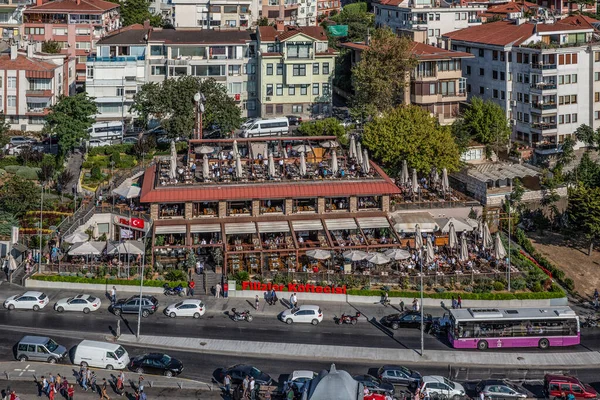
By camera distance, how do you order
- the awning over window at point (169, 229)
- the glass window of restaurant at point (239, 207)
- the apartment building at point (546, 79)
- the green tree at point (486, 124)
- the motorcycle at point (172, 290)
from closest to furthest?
the motorcycle at point (172, 290) < the awning over window at point (169, 229) < the glass window of restaurant at point (239, 207) < the green tree at point (486, 124) < the apartment building at point (546, 79)

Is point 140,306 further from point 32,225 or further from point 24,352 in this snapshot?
point 32,225

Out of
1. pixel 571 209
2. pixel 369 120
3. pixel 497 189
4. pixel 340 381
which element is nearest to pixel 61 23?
pixel 369 120

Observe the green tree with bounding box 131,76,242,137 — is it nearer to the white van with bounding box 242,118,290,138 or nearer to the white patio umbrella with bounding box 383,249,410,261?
the white van with bounding box 242,118,290,138

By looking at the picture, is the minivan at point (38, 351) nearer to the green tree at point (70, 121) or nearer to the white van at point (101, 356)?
the white van at point (101, 356)

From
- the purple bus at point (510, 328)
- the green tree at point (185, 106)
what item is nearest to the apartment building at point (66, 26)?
the green tree at point (185, 106)

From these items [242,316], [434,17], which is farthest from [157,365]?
[434,17]

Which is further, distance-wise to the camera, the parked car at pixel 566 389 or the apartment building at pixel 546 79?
the apartment building at pixel 546 79
